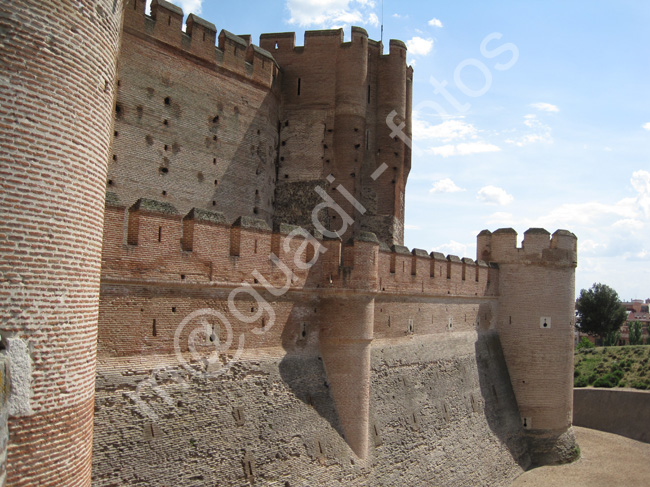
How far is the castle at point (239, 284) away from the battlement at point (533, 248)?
72 mm

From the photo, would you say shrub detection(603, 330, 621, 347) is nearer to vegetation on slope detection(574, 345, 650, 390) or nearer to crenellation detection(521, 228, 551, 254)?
vegetation on slope detection(574, 345, 650, 390)

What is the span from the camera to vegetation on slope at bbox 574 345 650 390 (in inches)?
1083

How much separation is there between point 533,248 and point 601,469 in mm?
7732

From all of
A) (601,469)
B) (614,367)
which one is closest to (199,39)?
(601,469)

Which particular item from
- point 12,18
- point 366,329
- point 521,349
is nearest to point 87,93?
point 12,18

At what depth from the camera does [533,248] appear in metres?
19.8

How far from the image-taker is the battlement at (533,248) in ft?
64.9

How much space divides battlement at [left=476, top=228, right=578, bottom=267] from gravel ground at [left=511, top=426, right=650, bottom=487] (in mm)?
6965

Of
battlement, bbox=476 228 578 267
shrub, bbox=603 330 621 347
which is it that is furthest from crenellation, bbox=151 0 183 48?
shrub, bbox=603 330 621 347

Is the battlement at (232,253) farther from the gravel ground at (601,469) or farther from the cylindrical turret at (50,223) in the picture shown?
the gravel ground at (601,469)

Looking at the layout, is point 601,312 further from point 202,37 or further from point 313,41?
point 202,37

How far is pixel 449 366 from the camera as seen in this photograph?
55.7 feet

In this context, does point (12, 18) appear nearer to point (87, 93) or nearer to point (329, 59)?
point (87, 93)

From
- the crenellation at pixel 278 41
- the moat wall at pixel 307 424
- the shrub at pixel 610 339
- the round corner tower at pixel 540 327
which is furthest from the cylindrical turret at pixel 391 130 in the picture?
the shrub at pixel 610 339
